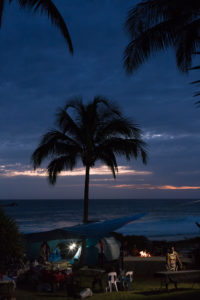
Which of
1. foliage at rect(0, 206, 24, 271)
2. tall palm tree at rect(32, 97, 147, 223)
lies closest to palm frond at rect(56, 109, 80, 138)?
tall palm tree at rect(32, 97, 147, 223)

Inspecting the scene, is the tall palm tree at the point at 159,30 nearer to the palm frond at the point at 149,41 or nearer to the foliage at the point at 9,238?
the palm frond at the point at 149,41

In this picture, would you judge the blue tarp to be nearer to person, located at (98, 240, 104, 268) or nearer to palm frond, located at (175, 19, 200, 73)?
person, located at (98, 240, 104, 268)

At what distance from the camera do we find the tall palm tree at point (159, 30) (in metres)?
9.35

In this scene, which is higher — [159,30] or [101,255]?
[159,30]

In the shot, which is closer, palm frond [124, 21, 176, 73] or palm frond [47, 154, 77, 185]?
palm frond [124, 21, 176, 73]

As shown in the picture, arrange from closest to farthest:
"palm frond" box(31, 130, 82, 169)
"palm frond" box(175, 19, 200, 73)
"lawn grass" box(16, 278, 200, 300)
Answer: "palm frond" box(175, 19, 200, 73) → "lawn grass" box(16, 278, 200, 300) → "palm frond" box(31, 130, 82, 169)

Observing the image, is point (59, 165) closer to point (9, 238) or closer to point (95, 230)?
Result: point (95, 230)

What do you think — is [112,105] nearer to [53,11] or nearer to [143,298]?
[53,11]

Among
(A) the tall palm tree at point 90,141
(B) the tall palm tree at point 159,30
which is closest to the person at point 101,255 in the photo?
(A) the tall palm tree at point 90,141

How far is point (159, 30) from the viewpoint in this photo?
963 centimetres

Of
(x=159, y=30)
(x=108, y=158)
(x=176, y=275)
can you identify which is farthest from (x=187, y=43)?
(x=108, y=158)

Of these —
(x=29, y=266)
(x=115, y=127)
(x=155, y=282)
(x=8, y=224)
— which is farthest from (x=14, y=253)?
(x=115, y=127)

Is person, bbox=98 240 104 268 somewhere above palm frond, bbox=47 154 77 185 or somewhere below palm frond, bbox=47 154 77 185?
below

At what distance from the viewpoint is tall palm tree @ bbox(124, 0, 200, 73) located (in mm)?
9352
